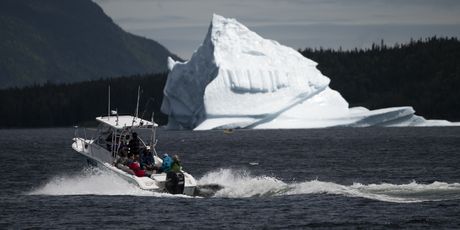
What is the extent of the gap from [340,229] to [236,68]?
79.2 m

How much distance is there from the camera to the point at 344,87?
7180 inches

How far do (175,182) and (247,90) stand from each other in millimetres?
73601

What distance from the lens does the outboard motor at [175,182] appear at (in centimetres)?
3216

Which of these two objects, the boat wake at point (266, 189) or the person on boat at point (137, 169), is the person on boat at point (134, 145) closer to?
the boat wake at point (266, 189)

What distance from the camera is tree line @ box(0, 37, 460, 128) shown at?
181 metres

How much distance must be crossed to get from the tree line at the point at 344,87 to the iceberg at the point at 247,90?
6506 centimetres

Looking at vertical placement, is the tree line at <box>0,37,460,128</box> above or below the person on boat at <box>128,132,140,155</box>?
below

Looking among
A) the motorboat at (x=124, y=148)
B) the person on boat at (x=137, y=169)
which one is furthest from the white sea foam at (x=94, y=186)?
the person on boat at (x=137, y=169)

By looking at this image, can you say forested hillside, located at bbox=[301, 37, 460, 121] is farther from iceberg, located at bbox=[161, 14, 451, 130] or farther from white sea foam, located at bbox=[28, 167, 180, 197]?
white sea foam, located at bbox=[28, 167, 180, 197]

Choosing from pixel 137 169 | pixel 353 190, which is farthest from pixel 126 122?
pixel 353 190

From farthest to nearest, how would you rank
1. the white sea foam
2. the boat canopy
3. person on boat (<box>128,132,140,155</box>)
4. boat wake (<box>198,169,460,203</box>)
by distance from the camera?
the boat canopy → person on boat (<box>128,132,140,155</box>) → the white sea foam → boat wake (<box>198,169,460,203</box>)

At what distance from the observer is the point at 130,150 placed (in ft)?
118

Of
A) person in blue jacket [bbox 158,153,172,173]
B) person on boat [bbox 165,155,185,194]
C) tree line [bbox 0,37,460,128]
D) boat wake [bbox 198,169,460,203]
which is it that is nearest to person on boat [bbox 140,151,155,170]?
person in blue jacket [bbox 158,153,172,173]

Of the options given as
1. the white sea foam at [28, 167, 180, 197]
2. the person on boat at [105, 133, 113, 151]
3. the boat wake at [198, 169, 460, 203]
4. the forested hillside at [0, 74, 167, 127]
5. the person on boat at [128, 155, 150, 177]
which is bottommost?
the forested hillside at [0, 74, 167, 127]
